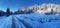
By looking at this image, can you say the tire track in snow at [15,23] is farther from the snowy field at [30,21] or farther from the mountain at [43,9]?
the mountain at [43,9]

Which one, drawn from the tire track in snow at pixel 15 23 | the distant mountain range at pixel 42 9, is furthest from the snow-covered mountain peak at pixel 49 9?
the tire track in snow at pixel 15 23

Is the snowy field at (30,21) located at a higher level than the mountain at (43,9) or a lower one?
lower

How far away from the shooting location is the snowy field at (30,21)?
136 centimetres

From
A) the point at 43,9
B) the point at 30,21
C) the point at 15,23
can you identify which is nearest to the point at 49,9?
the point at 43,9

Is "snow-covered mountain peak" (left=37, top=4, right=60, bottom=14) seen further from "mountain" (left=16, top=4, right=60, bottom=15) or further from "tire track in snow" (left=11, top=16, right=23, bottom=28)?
"tire track in snow" (left=11, top=16, right=23, bottom=28)

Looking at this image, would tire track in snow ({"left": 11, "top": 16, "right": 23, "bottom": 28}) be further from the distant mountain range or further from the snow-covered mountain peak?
the snow-covered mountain peak

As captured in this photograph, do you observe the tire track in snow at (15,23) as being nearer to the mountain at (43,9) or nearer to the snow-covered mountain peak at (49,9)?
the mountain at (43,9)

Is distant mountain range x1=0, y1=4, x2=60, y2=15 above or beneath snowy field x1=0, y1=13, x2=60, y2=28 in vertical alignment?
above

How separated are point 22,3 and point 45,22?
1.17 feet

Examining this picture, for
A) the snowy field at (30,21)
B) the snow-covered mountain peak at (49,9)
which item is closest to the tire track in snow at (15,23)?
the snowy field at (30,21)

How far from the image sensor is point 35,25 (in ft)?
4.48

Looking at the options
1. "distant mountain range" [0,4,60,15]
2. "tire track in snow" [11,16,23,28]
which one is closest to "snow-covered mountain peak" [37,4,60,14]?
"distant mountain range" [0,4,60,15]

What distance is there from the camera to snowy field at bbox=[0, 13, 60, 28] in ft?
4.45

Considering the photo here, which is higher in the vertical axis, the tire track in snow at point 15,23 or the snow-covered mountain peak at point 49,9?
the snow-covered mountain peak at point 49,9
